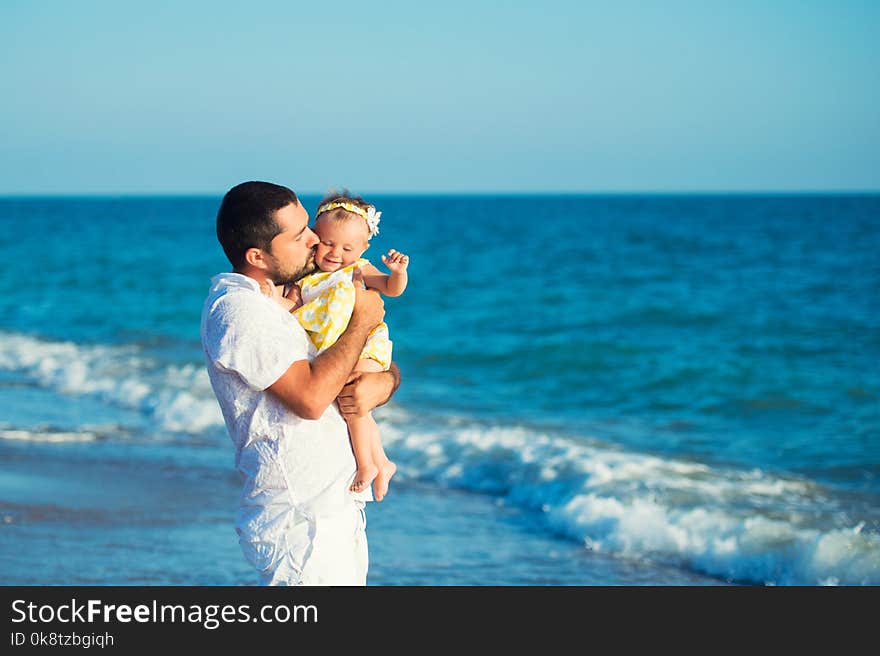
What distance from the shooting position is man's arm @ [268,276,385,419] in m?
2.66

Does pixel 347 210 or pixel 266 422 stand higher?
pixel 347 210

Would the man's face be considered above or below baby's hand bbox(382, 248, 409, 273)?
below

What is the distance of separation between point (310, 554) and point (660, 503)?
16.8 ft

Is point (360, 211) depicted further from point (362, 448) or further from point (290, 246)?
point (362, 448)

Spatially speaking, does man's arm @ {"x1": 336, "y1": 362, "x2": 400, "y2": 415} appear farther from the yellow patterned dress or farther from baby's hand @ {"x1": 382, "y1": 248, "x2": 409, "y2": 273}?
baby's hand @ {"x1": 382, "y1": 248, "x2": 409, "y2": 273}

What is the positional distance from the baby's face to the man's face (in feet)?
0.96

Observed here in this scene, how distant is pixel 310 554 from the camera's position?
2.77m

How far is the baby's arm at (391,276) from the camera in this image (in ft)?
10.5

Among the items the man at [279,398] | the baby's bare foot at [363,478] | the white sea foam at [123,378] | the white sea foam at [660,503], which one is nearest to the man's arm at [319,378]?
the man at [279,398]

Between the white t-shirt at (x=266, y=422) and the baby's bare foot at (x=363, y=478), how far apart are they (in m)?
0.15

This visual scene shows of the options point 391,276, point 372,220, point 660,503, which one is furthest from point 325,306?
point 660,503

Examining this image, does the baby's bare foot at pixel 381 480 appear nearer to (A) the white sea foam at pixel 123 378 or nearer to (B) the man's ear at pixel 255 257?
(B) the man's ear at pixel 255 257

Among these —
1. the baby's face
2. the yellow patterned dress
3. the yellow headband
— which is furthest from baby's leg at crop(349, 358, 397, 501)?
the yellow headband

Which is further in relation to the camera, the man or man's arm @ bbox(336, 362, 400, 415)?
man's arm @ bbox(336, 362, 400, 415)
